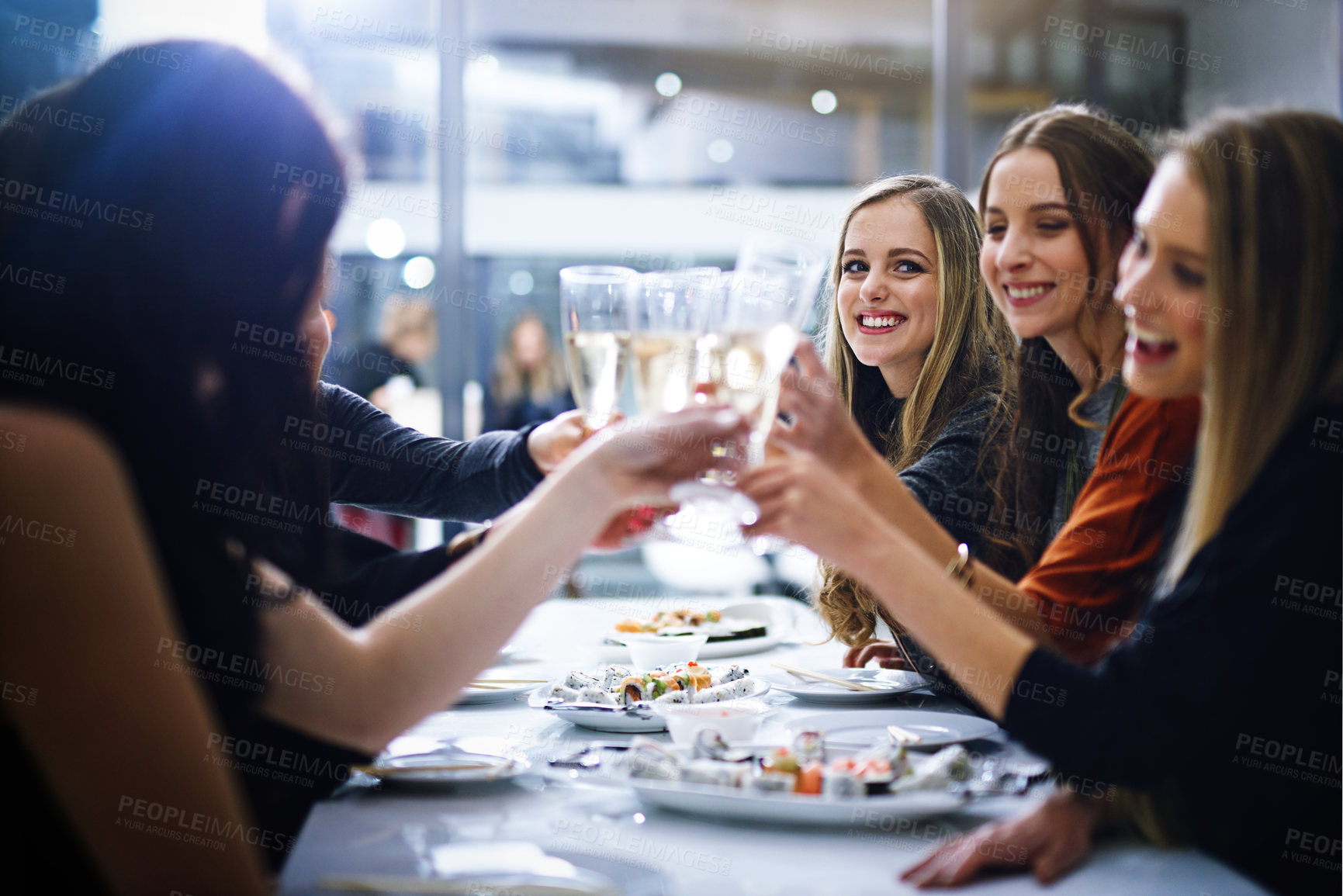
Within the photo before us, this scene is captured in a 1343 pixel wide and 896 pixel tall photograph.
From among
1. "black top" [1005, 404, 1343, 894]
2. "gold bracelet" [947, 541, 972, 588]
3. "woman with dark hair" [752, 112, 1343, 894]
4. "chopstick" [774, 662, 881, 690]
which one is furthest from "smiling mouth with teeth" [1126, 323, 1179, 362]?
"chopstick" [774, 662, 881, 690]

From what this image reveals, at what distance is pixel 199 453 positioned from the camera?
939 millimetres

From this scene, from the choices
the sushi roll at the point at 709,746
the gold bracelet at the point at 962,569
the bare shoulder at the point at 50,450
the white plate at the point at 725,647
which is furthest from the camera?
the white plate at the point at 725,647

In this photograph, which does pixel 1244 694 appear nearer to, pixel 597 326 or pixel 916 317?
pixel 597 326

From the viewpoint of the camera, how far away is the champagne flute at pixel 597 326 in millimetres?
1136

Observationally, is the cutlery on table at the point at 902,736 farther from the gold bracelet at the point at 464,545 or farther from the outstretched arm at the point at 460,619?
the gold bracelet at the point at 464,545

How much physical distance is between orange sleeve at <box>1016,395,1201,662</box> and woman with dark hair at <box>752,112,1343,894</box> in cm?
25

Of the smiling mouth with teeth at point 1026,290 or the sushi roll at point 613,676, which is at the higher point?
the smiling mouth with teeth at point 1026,290

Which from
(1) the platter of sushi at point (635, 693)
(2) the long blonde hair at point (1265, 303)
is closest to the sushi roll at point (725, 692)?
(1) the platter of sushi at point (635, 693)

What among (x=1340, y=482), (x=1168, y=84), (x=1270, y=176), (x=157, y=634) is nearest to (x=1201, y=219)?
(x=1270, y=176)

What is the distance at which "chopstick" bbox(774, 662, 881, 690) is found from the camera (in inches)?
63.8

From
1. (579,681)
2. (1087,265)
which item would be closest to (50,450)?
(579,681)

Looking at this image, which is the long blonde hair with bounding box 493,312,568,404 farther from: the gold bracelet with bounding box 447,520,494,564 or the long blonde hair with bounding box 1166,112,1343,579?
the long blonde hair with bounding box 1166,112,1343,579

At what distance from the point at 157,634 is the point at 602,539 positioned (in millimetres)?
519

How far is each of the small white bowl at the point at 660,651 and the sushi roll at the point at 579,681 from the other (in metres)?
0.14
